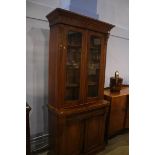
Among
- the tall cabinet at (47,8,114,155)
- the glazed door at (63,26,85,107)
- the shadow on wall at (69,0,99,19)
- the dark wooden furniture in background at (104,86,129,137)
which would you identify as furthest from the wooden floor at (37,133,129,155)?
the shadow on wall at (69,0,99,19)

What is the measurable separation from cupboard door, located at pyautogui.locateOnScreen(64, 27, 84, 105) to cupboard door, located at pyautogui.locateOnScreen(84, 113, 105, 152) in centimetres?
43

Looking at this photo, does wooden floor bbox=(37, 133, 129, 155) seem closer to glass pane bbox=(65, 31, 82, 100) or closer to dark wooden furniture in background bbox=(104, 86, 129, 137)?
dark wooden furniture in background bbox=(104, 86, 129, 137)

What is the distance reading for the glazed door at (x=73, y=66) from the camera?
2166mm

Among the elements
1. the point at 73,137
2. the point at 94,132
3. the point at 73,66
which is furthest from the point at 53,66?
the point at 94,132

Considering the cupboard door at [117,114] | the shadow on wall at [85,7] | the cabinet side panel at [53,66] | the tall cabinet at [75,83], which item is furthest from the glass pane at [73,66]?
the cupboard door at [117,114]

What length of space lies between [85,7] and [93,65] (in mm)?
1170

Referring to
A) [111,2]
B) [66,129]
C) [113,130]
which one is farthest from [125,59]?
[66,129]

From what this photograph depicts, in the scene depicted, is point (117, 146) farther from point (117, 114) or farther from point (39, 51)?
point (39, 51)

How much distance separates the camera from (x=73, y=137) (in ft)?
7.58

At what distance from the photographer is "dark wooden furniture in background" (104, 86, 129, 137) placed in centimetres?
299

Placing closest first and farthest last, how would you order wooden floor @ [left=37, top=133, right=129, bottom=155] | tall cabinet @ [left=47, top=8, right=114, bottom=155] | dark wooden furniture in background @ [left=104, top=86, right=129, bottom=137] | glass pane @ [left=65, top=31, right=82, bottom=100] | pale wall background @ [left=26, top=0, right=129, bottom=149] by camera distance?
tall cabinet @ [left=47, top=8, right=114, bottom=155]
glass pane @ [left=65, top=31, right=82, bottom=100]
pale wall background @ [left=26, top=0, right=129, bottom=149]
wooden floor @ [left=37, top=133, right=129, bottom=155]
dark wooden furniture in background @ [left=104, top=86, right=129, bottom=137]

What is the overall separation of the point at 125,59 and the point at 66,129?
2496mm

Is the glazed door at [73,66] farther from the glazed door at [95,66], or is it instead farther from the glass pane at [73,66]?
the glazed door at [95,66]

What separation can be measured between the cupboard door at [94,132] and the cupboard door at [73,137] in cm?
12
